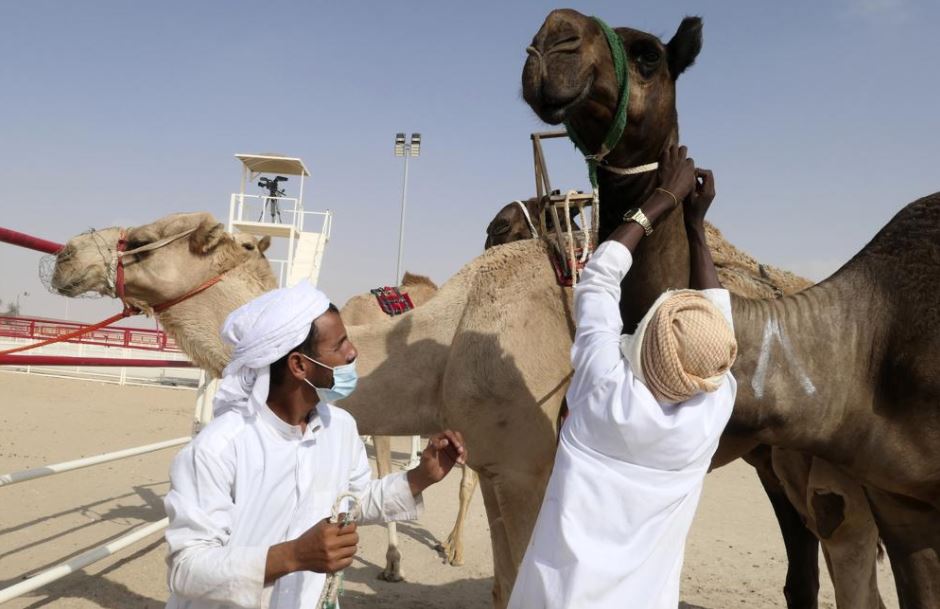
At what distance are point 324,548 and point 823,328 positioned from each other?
2215 millimetres

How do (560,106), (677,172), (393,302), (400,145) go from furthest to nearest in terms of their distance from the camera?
(400,145), (393,302), (677,172), (560,106)

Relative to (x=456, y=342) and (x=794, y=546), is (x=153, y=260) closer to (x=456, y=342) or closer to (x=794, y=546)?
(x=456, y=342)

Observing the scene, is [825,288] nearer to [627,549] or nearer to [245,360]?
[627,549]

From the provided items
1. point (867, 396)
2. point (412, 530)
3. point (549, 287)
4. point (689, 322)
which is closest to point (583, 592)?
point (689, 322)

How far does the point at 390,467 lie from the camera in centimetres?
795

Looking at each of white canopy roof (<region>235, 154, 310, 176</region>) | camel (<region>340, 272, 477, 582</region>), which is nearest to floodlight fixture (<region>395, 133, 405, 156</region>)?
white canopy roof (<region>235, 154, 310, 176</region>)

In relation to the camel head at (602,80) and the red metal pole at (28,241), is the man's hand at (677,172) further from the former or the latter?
the red metal pole at (28,241)

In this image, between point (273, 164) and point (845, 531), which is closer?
point (845, 531)

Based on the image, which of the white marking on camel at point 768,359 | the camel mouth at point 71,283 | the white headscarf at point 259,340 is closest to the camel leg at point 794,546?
the white marking on camel at point 768,359

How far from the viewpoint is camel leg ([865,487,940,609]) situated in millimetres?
2941

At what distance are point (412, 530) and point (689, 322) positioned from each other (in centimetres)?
656

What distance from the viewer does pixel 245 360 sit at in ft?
6.76

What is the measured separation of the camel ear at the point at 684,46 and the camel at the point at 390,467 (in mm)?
3451

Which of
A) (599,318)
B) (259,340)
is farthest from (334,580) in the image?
(599,318)
